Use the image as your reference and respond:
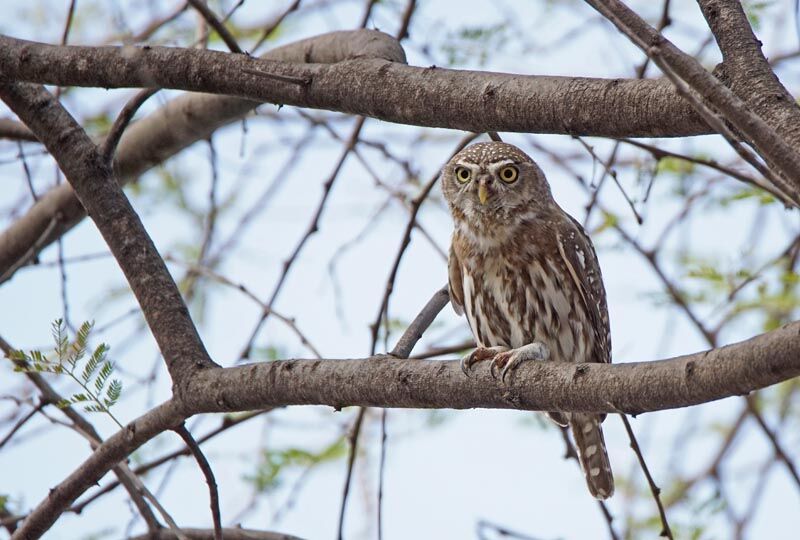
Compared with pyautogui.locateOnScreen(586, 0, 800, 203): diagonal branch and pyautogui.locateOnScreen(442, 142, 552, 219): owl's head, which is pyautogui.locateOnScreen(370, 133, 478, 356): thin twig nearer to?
pyautogui.locateOnScreen(442, 142, 552, 219): owl's head

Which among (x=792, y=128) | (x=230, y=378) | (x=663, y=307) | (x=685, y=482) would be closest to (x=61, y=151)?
(x=230, y=378)

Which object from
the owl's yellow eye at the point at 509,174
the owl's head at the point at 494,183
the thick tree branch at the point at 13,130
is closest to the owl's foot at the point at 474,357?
the owl's head at the point at 494,183

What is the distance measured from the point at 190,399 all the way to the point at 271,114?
14.3 ft

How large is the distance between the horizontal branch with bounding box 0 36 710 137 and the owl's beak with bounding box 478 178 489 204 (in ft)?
5.18

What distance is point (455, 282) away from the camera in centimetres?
476

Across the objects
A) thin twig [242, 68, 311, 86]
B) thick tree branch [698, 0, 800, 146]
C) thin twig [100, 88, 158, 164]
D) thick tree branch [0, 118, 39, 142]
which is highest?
thick tree branch [0, 118, 39, 142]

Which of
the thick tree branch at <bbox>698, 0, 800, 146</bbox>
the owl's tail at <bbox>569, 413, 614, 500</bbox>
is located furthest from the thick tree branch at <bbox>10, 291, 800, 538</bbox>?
the owl's tail at <bbox>569, 413, 614, 500</bbox>

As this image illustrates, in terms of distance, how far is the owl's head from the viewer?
4.75 m

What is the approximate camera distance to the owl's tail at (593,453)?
489 centimetres

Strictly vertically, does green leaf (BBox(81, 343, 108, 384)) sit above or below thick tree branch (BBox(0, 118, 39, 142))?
below

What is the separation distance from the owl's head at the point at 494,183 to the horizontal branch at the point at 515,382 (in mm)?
1874

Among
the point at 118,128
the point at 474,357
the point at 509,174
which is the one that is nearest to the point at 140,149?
the point at 118,128

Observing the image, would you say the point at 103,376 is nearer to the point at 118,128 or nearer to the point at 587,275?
the point at 118,128

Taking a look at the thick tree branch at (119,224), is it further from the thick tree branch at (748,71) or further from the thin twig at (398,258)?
the thick tree branch at (748,71)
